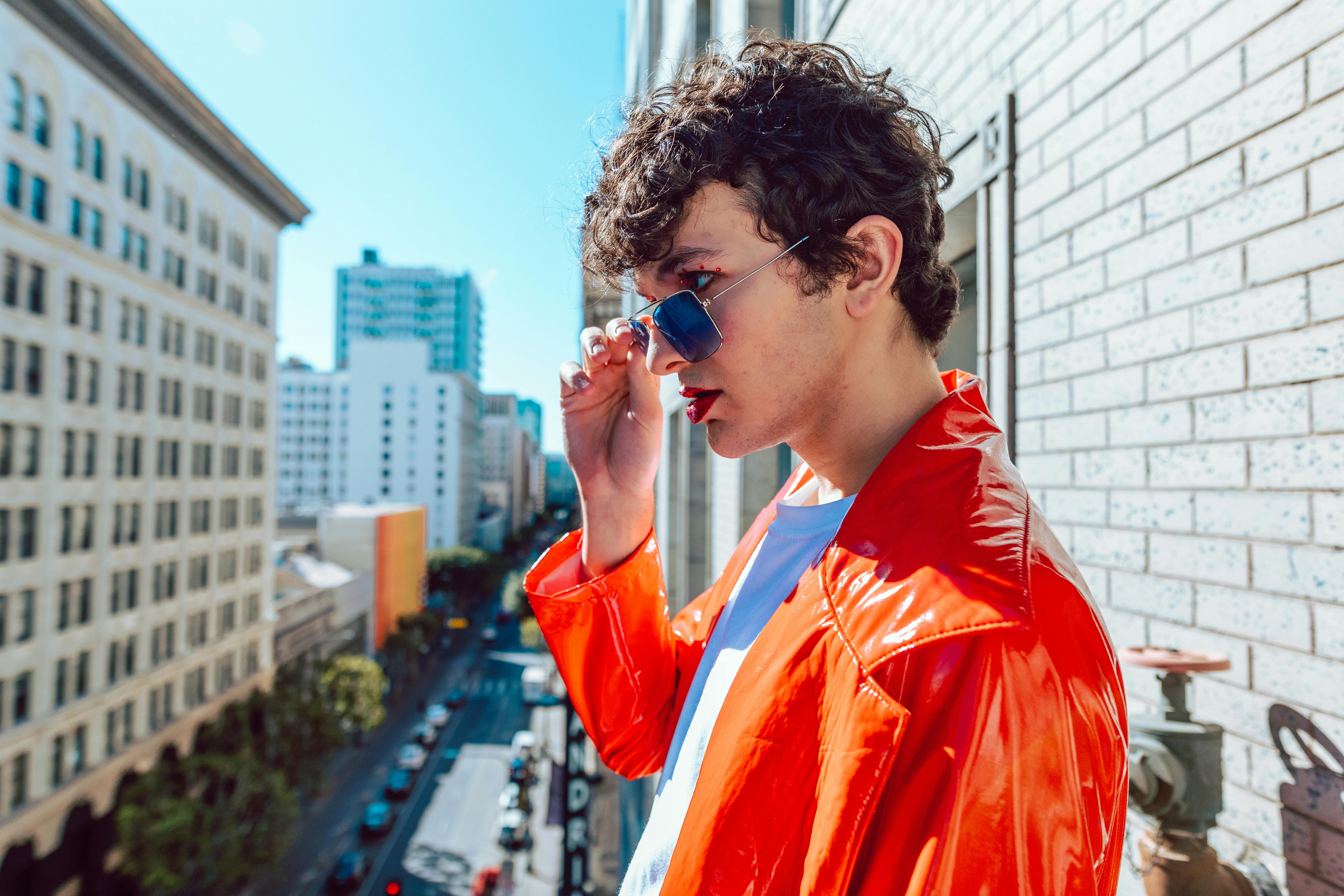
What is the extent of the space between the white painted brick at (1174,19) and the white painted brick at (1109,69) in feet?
0.15

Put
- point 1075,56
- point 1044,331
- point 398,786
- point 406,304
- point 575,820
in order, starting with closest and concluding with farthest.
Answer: point 1075,56, point 1044,331, point 575,820, point 398,786, point 406,304

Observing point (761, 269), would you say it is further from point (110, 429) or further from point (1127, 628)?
point (110, 429)

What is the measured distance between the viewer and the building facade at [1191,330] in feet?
5.06

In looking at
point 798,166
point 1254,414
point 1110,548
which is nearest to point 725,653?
point 798,166

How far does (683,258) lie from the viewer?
133 cm

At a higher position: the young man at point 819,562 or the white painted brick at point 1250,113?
the white painted brick at point 1250,113

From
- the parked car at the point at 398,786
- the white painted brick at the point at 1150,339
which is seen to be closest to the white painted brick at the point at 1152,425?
the white painted brick at the point at 1150,339

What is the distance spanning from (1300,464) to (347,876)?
28538 millimetres

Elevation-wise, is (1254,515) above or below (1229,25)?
below

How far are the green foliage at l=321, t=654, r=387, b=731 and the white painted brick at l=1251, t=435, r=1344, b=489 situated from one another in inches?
1445

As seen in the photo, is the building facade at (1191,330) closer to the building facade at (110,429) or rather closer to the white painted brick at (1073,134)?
the white painted brick at (1073,134)

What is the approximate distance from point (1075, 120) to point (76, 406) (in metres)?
35.2

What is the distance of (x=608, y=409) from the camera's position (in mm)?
1855

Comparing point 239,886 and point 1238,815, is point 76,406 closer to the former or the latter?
point 239,886
